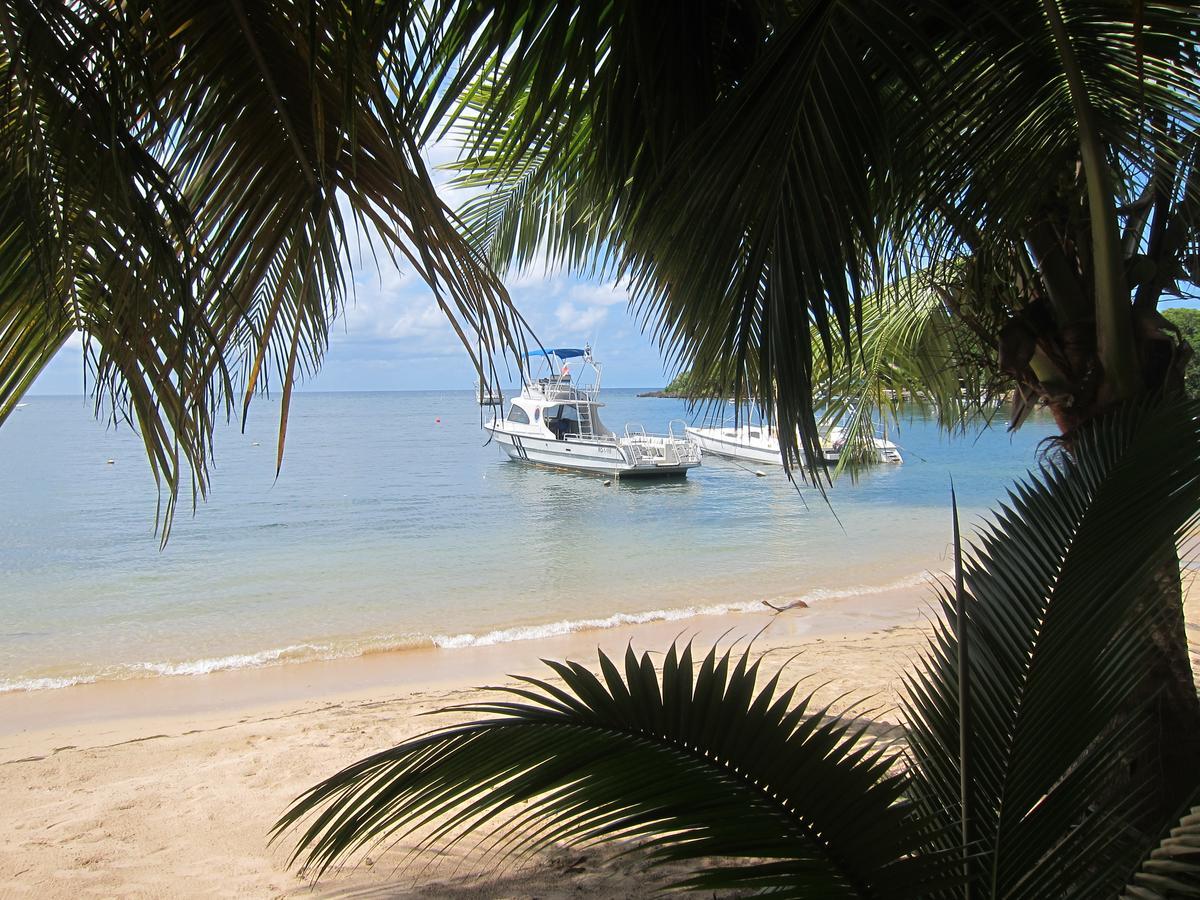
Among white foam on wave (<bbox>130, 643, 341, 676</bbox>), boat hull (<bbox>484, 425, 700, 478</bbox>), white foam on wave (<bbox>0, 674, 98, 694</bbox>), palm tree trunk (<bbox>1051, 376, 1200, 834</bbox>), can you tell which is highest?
palm tree trunk (<bbox>1051, 376, 1200, 834</bbox>)

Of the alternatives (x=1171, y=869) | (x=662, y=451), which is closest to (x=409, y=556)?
(x=662, y=451)

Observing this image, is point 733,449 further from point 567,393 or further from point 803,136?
point 803,136

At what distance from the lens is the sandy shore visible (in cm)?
357

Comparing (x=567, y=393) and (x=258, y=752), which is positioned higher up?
(x=567, y=393)

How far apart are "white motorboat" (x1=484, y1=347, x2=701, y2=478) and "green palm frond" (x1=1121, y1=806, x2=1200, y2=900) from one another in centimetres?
2283

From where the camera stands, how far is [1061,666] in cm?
167

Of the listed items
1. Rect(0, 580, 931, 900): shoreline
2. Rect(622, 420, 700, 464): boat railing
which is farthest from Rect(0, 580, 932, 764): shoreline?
Rect(622, 420, 700, 464): boat railing

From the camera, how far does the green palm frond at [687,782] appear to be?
1387 mm

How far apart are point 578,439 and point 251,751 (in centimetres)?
2102

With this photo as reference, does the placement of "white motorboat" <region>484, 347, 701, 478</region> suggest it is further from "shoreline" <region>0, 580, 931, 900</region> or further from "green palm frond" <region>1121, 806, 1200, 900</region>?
"green palm frond" <region>1121, 806, 1200, 900</region>

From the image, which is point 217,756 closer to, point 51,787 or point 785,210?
point 51,787

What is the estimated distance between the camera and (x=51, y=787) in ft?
17.2

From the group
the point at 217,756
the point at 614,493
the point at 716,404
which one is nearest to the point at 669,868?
the point at 716,404

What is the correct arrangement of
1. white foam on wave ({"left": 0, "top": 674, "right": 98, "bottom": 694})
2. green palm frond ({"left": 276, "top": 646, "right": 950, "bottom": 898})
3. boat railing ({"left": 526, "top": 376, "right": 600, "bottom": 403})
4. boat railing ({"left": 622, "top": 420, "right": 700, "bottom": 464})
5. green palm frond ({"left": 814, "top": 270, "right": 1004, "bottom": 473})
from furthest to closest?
boat railing ({"left": 526, "top": 376, "right": 600, "bottom": 403})
boat railing ({"left": 622, "top": 420, "right": 700, "bottom": 464})
white foam on wave ({"left": 0, "top": 674, "right": 98, "bottom": 694})
green palm frond ({"left": 814, "top": 270, "right": 1004, "bottom": 473})
green palm frond ({"left": 276, "top": 646, "right": 950, "bottom": 898})
